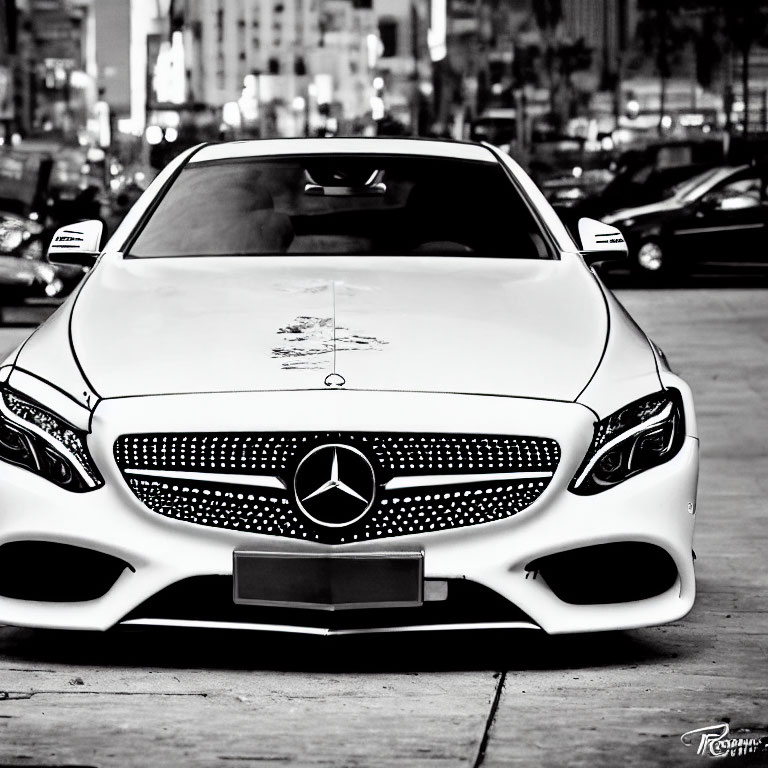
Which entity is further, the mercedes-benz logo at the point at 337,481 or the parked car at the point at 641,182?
the parked car at the point at 641,182

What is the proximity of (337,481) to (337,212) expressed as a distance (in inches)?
85.6

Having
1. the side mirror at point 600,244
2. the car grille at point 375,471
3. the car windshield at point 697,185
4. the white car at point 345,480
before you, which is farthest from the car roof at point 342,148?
the car windshield at point 697,185

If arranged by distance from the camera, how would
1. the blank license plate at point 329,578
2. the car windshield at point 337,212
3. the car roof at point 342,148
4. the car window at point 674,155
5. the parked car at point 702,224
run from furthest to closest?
the car window at point 674,155, the parked car at point 702,224, the car roof at point 342,148, the car windshield at point 337,212, the blank license plate at point 329,578

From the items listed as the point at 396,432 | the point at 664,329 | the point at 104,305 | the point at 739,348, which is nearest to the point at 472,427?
the point at 396,432

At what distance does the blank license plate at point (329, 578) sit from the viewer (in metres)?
4.16

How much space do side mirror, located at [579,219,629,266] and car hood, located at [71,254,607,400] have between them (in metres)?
0.37

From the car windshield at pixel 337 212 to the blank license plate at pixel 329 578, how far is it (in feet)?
5.45

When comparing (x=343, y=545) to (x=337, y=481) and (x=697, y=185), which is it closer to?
(x=337, y=481)

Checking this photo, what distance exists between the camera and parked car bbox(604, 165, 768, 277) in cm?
2002

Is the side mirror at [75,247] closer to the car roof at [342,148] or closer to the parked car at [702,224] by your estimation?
the car roof at [342,148]

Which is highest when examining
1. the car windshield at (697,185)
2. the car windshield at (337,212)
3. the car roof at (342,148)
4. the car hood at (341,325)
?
the car roof at (342,148)

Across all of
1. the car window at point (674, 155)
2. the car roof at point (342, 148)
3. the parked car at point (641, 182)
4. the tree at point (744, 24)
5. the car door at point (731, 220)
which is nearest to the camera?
the car roof at point (342, 148)

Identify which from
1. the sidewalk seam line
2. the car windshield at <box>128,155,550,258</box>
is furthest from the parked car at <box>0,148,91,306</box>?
the sidewalk seam line

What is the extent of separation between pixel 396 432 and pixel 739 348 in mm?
8545
